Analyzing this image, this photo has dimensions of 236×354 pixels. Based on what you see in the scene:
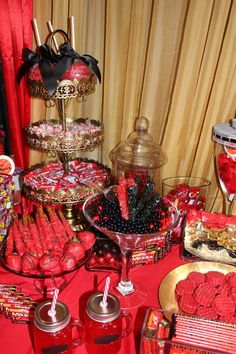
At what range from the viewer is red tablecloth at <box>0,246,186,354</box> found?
0.74 meters

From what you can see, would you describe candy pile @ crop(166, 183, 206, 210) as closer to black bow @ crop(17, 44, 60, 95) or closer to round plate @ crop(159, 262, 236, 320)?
round plate @ crop(159, 262, 236, 320)

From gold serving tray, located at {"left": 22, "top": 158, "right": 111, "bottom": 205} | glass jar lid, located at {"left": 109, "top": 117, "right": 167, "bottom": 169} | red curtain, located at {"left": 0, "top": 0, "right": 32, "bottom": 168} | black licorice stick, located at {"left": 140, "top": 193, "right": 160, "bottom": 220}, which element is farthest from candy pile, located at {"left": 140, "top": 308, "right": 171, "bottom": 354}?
red curtain, located at {"left": 0, "top": 0, "right": 32, "bottom": 168}

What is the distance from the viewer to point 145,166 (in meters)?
1.35

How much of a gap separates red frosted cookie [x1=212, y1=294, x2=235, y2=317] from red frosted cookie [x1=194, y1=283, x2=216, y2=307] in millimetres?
15

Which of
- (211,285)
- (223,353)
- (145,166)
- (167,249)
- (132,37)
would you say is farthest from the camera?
(145,166)

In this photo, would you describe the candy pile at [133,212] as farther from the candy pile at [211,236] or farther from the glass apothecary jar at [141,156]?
the glass apothecary jar at [141,156]

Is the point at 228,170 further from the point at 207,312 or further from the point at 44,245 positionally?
the point at 44,245

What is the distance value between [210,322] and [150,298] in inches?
10.6

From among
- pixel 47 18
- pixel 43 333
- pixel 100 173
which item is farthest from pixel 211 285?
pixel 47 18

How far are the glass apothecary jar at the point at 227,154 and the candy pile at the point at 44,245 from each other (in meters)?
0.54

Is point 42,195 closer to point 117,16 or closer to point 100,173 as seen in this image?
point 100,173

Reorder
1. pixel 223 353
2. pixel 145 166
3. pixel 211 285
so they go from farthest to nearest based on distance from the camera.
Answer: pixel 145 166
pixel 211 285
pixel 223 353

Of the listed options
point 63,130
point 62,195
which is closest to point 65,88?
point 63,130

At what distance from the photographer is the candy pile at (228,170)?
3.73 feet
